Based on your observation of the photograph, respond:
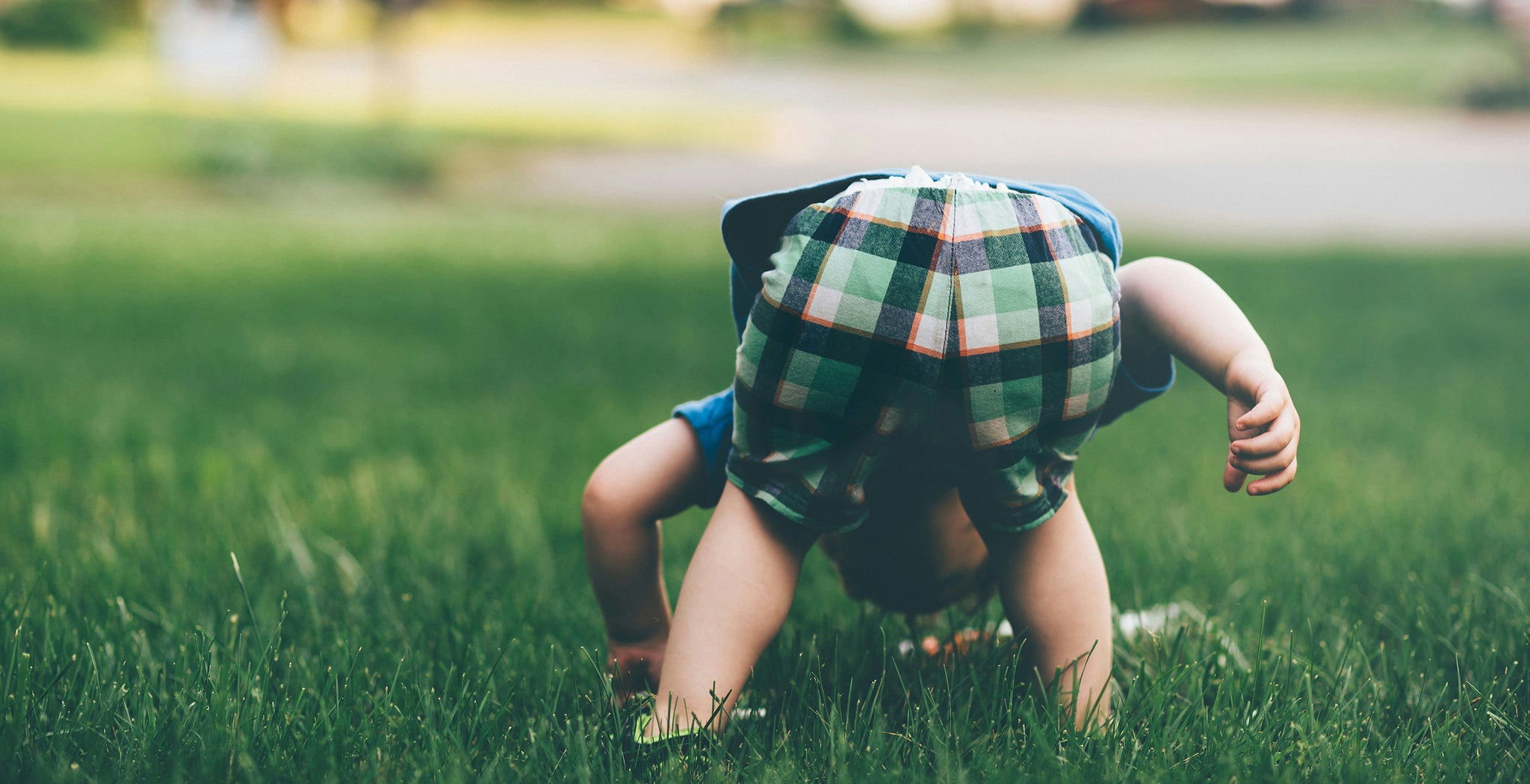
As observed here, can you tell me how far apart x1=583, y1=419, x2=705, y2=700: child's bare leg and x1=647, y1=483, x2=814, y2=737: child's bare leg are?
12 cm

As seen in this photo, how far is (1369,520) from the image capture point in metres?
2.59

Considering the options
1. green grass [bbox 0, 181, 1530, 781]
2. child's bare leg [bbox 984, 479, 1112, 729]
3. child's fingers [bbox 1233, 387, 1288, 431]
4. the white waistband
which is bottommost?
green grass [bbox 0, 181, 1530, 781]

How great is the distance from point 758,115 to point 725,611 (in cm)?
2274

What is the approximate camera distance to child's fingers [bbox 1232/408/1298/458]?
1327mm

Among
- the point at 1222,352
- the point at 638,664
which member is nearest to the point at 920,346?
the point at 1222,352

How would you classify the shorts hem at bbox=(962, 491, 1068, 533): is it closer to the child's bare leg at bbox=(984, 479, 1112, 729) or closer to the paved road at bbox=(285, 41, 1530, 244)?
the child's bare leg at bbox=(984, 479, 1112, 729)

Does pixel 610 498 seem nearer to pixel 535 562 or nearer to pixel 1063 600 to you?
pixel 1063 600

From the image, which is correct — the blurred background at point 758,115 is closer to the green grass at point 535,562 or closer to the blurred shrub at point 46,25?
the blurred shrub at point 46,25

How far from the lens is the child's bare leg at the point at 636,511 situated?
62.4 inches

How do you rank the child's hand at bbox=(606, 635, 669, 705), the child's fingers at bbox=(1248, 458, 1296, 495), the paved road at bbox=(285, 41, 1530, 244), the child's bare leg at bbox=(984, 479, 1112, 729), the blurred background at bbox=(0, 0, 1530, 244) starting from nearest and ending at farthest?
the child's fingers at bbox=(1248, 458, 1296, 495) → the child's bare leg at bbox=(984, 479, 1112, 729) → the child's hand at bbox=(606, 635, 669, 705) → the paved road at bbox=(285, 41, 1530, 244) → the blurred background at bbox=(0, 0, 1530, 244)

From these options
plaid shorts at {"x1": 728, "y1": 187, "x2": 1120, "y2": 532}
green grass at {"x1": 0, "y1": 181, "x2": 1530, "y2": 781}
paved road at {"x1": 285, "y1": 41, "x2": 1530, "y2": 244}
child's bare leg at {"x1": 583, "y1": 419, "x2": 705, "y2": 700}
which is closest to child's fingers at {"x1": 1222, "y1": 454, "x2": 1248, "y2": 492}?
plaid shorts at {"x1": 728, "y1": 187, "x2": 1120, "y2": 532}

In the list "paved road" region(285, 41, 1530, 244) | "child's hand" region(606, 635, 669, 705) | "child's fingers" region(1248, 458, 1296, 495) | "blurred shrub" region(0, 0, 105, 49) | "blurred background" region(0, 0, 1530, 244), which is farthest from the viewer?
"blurred shrub" region(0, 0, 105, 49)

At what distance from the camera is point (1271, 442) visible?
4.35 feet

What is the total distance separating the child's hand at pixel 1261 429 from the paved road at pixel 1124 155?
7.87 m
